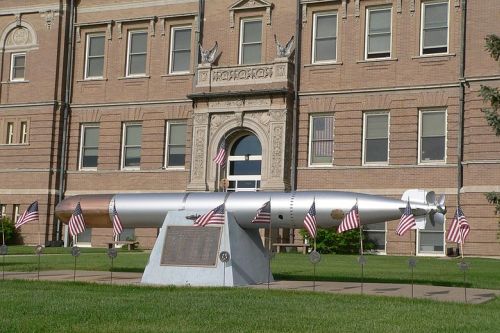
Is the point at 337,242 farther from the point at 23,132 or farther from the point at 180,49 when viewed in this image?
the point at 23,132

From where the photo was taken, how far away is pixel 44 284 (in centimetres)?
1792

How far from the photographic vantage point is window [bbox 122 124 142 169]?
41.7 m

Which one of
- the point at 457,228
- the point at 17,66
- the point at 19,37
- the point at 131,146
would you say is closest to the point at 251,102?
the point at 131,146

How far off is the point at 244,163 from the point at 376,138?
6374 millimetres

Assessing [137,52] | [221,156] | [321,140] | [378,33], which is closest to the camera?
[378,33]

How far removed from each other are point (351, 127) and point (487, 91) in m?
15.7

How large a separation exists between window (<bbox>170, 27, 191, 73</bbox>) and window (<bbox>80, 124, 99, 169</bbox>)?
206 inches

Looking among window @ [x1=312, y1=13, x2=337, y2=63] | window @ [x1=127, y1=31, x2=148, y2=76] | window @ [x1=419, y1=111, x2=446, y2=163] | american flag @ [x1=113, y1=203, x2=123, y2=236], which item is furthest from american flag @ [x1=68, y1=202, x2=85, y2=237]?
window @ [x1=127, y1=31, x2=148, y2=76]

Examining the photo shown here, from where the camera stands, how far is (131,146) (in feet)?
137

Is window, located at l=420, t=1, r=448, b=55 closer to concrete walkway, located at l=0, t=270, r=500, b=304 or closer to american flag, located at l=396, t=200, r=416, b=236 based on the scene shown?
american flag, located at l=396, t=200, r=416, b=236

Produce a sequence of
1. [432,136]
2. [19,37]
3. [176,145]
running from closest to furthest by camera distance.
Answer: [432,136]
[176,145]
[19,37]

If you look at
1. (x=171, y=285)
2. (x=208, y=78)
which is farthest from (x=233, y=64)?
(x=171, y=285)

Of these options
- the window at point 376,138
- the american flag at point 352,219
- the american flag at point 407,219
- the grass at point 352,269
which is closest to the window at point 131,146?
the window at point 376,138

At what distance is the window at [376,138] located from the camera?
3650cm
